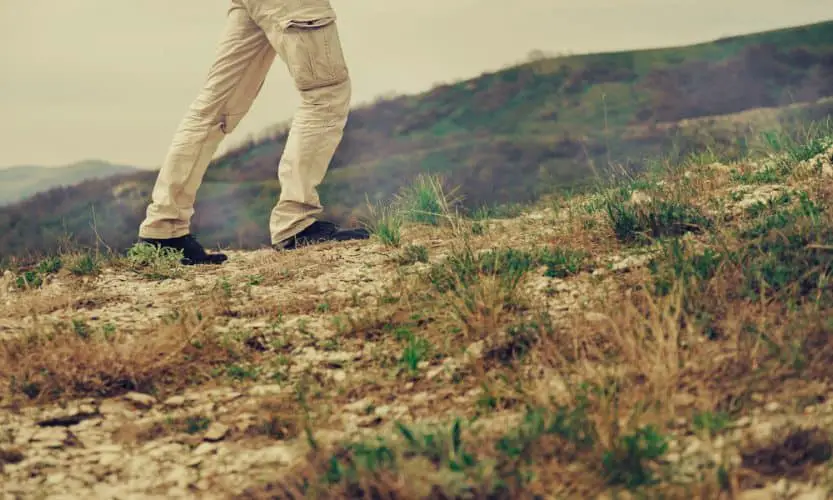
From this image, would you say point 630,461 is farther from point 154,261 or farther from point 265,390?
point 154,261

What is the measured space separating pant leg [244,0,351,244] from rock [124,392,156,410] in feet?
8.47

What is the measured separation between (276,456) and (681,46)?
28.1m

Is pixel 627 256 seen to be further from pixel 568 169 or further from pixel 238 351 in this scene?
pixel 568 169

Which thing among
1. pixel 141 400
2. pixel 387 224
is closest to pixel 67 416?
pixel 141 400

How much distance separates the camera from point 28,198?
24.8 metres

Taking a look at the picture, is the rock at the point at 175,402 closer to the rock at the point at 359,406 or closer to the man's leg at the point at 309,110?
the rock at the point at 359,406

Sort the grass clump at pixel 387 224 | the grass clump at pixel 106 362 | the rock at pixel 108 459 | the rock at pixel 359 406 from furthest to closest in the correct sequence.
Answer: the grass clump at pixel 387 224, the grass clump at pixel 106 362, the rock at pixel 359 406, the rock at pixel 108 459

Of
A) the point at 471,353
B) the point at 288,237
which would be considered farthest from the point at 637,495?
the point at 288,237

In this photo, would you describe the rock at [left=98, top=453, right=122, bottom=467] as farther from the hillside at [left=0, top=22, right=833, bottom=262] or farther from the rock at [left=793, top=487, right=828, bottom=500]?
the hillside at [left=0, top=22, right=833, bottom=262]

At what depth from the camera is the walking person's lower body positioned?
5.75m

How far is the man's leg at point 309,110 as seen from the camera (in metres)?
5.59

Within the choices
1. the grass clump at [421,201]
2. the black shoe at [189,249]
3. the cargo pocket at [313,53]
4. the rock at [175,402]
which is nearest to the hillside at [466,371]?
the rock at [175,402]

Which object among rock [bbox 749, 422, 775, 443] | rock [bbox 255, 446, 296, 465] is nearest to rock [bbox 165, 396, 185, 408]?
rock [bbox 255, 446, 296, 465]

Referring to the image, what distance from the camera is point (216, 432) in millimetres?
3295
